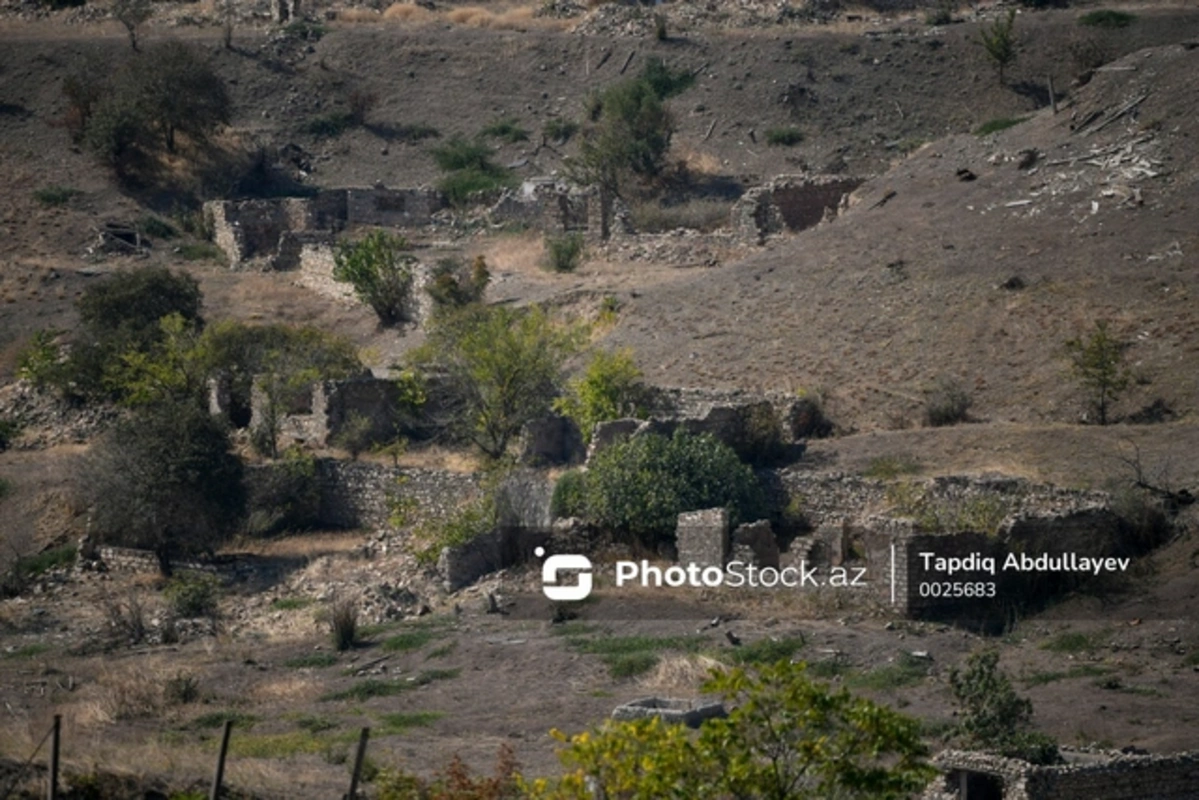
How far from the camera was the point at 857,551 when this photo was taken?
3628 centimetres

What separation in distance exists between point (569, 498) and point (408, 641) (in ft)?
16.2

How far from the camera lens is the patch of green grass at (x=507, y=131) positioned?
64750 millimetres

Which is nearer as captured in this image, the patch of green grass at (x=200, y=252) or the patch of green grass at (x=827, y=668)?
the patch of green grass at (x=827, y=668)

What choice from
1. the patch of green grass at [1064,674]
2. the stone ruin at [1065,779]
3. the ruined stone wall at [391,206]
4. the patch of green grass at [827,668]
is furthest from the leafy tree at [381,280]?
the stone ruin at [1065,779]

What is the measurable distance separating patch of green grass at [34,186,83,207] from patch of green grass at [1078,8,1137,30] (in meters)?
22.8

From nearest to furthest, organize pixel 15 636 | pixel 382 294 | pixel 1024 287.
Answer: pixel 15 636, pixel 1024 287, pixel 382 294

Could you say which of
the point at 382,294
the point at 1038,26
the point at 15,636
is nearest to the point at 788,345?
the point at 382,294

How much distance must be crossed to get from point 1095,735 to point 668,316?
21.2 m

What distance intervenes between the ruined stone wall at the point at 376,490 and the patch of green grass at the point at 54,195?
1975 centimetres

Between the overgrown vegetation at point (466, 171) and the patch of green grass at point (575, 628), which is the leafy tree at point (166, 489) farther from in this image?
the overgrown vegetation at point (466, 171)

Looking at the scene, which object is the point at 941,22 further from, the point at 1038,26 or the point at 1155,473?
the point at 1155,473

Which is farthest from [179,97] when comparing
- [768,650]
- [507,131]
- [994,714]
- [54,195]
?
[994,714]

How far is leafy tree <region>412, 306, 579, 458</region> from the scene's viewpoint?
42.9m

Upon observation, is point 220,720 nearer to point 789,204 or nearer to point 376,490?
point 376,490
